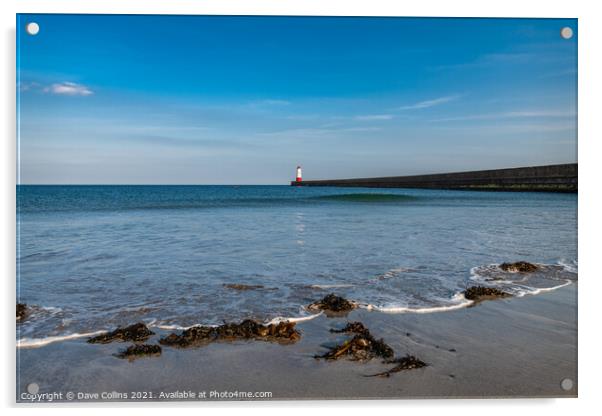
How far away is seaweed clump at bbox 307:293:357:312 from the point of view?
Result: 3110 mm

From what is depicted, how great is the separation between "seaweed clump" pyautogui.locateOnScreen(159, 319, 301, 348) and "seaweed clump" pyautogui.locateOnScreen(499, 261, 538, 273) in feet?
9.04

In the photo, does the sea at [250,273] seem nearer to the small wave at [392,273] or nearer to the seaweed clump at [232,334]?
the small wave at [392,273]

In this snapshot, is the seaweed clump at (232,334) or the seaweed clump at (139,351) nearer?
the seaweed clump at (139,351)

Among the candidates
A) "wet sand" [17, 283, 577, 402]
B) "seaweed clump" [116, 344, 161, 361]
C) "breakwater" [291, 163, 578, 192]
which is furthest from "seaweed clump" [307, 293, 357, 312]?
"breakwater" [291, 163, 578, 192]

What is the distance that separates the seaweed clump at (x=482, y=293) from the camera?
3.38m

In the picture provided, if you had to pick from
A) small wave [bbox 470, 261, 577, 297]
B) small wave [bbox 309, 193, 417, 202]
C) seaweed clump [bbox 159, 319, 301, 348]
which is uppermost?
small wave [bbox 309, 193, 417, 202]

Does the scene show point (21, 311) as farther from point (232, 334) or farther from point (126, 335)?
point (232, 334)

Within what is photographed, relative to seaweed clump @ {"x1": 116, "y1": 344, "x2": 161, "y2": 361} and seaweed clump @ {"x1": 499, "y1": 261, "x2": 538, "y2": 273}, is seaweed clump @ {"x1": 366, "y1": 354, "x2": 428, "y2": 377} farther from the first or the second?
seaweed clump @ {"x1": 499, "y1": 261, "x2": 538, "y2": 273}

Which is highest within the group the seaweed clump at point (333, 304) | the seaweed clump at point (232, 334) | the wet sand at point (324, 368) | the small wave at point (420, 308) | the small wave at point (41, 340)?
the seaweed clump at point (333, 304)

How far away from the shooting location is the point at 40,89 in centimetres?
286

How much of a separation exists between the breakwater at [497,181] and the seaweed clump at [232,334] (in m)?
5.82

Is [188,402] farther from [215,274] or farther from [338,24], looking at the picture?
[338,24]

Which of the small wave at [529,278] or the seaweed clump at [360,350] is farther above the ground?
the small wave at [529,278]

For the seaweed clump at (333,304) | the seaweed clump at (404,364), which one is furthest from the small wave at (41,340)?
the seaweed clump at (404,364)
